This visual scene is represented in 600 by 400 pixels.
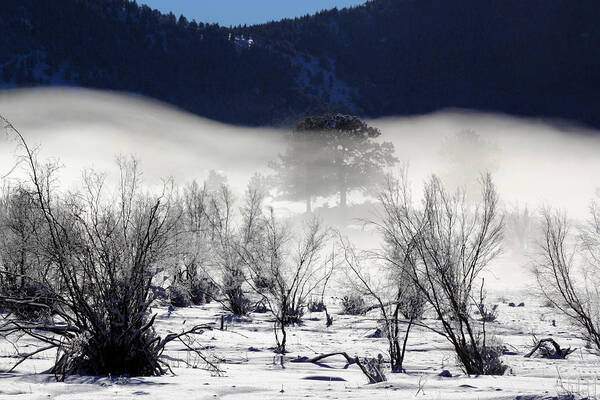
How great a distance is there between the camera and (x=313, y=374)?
270 inches

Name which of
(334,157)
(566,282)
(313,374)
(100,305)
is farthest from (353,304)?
(334,157)

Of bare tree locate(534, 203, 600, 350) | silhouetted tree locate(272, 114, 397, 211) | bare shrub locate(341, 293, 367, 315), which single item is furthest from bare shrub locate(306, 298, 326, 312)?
silhouetted tree locate(272, 114, 397, 211)

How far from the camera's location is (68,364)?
19.2 feet

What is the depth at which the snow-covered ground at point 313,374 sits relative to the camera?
482 cm

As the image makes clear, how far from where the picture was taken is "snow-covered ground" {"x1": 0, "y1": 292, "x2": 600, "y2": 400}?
482 cm

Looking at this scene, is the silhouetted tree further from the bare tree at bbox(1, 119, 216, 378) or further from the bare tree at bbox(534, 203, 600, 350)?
the bare tree at bbox(1, 119, 216, 378)

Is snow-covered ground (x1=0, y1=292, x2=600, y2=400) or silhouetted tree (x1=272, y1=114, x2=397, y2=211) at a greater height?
silhouetted tree (x1=272, y1=114, x2=397, y2=211)

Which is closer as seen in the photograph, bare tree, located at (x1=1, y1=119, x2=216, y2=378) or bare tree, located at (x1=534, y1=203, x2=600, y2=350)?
bare tree, located at (x1=1, y1=119, x2=216, y2=378)

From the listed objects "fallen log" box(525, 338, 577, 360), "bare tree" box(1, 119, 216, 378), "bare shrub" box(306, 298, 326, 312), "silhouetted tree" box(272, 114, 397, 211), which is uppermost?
"silhouetted tree" box(272, 114, 397, 211)

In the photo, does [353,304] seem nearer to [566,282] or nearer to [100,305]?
[566,282]

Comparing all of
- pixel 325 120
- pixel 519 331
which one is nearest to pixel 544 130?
pixel 325 120

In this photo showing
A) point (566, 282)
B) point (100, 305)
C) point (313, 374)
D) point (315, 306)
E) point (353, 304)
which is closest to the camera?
point (100, 305)

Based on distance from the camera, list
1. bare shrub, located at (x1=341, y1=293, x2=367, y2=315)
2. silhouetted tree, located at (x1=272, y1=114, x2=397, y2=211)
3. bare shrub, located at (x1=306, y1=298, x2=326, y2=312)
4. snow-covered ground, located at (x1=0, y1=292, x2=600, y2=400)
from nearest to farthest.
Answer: snow-covered ground, located at (x1=0, y1=292, x2=600, y2=400) < bare shrub, located at (x1=341, y1=293, x2=367, y2=315) < bare shrub, located at (x1=306, y1=298, x2=326, y2=312) < silhouetted tree, located at (x1=272, y1=114, x2=397, y2=211)

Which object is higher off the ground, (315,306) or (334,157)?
(334,157)
